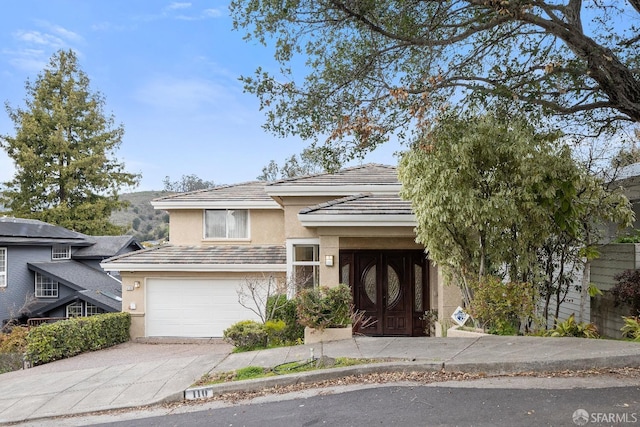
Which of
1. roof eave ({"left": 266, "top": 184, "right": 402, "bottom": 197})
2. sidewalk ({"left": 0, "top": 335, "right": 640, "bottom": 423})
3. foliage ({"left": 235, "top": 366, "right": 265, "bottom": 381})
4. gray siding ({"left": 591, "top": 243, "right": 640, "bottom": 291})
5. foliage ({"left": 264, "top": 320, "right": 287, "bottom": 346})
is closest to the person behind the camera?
sidewalk ({"left": 0, "top": 335, "right": 640, "bottom": 423})

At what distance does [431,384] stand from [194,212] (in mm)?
13749

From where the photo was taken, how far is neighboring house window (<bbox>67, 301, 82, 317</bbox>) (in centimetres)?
1894

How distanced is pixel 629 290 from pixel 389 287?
6154 mm

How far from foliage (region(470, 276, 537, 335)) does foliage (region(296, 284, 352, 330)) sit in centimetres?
268

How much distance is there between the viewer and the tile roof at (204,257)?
50.9ft

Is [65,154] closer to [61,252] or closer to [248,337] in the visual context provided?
[61,252]

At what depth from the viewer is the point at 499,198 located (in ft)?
26.3

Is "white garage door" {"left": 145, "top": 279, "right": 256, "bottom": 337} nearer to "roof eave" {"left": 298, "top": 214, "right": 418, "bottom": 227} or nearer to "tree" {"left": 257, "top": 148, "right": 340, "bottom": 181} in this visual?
"roof eave" {"left": 298, "top": 214, "right": 418, "bottom": 227}

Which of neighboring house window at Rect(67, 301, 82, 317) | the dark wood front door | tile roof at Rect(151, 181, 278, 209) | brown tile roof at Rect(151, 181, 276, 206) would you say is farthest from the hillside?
the dark wood front door

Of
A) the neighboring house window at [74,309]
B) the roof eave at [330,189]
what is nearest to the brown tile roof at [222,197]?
the roof eave at [330,189]

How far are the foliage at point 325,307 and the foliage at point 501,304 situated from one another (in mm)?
2683

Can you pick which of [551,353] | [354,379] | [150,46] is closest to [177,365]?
[354,379]

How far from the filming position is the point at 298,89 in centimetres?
754

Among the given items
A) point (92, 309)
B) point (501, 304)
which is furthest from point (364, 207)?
point (92, 309)
